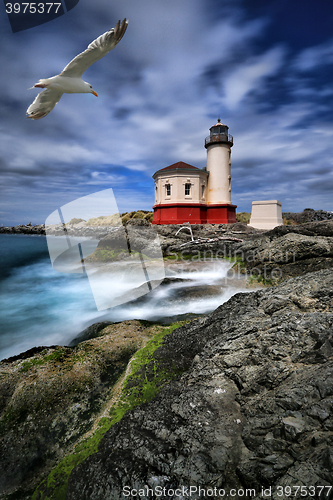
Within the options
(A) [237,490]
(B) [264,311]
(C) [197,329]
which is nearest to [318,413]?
(A) [237,490]

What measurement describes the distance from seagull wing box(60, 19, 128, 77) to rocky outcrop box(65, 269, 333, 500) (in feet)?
17.2

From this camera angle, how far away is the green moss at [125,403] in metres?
1.71

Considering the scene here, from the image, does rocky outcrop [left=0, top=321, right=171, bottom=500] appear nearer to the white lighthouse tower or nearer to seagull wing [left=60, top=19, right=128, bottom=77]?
seagull wing [left=60, top=19, right=128, bottom=77]

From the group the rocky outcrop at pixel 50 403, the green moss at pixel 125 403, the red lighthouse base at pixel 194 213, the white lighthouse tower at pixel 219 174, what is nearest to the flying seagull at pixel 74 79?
the rocky outcrop at pixel 50 403

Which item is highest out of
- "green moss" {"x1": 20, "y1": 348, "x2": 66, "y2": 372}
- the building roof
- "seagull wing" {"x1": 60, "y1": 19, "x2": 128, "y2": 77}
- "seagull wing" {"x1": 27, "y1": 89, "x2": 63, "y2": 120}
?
the building roof

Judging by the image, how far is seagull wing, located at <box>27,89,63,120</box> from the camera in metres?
5.09

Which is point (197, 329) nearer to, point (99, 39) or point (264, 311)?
point (264, 311)

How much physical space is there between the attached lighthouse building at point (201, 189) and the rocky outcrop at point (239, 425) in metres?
18.3

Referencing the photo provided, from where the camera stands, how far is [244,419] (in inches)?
65.3

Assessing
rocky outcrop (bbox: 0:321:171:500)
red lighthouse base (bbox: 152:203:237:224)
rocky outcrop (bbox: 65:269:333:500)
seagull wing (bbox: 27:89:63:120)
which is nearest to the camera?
rocky outcrop (bbox: 65:269:333:500)

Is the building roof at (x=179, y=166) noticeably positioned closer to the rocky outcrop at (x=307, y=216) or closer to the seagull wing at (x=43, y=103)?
the rocky outcrop at (x=307, y=216)

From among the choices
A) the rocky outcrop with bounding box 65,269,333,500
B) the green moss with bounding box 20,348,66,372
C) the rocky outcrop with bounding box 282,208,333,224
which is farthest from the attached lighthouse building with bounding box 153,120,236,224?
the rocky outcrop with bounding box 65,269,333,500

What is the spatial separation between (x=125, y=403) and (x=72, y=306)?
564 cm

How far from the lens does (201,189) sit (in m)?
21.0
